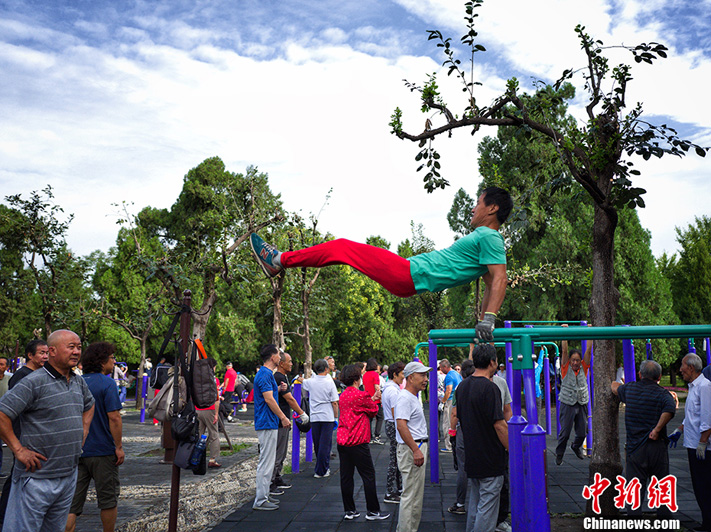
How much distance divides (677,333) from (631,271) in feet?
77.2

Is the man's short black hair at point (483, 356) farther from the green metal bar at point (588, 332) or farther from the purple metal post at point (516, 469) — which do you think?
the purple metal post at point (516, 469)

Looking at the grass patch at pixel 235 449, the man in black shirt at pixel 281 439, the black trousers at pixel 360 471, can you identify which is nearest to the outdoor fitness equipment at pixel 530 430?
the black trousers at pixel 360 471

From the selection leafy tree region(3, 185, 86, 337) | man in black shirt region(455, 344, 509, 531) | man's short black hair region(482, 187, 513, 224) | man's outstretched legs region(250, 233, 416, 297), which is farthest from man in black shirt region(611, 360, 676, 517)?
leafy tree region(3, 185, 86, 337)

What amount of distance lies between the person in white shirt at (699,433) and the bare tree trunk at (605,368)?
0.72 m

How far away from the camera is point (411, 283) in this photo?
4.09m

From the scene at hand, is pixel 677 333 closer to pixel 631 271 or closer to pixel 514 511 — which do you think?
pixel 514 511

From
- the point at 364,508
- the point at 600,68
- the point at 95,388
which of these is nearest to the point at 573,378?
the point at 364,508

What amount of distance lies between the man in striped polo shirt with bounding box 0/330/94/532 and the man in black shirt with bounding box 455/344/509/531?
3.09 meters

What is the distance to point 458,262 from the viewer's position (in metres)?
4.09

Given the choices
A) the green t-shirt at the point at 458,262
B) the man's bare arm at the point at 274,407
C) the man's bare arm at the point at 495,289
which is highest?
the green t-shirt at the point at 458,262

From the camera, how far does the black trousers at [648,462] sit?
6.42 meters

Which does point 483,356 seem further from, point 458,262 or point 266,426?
point 266,426

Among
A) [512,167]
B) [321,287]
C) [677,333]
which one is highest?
[512,167]

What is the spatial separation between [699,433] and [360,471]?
364 cm
